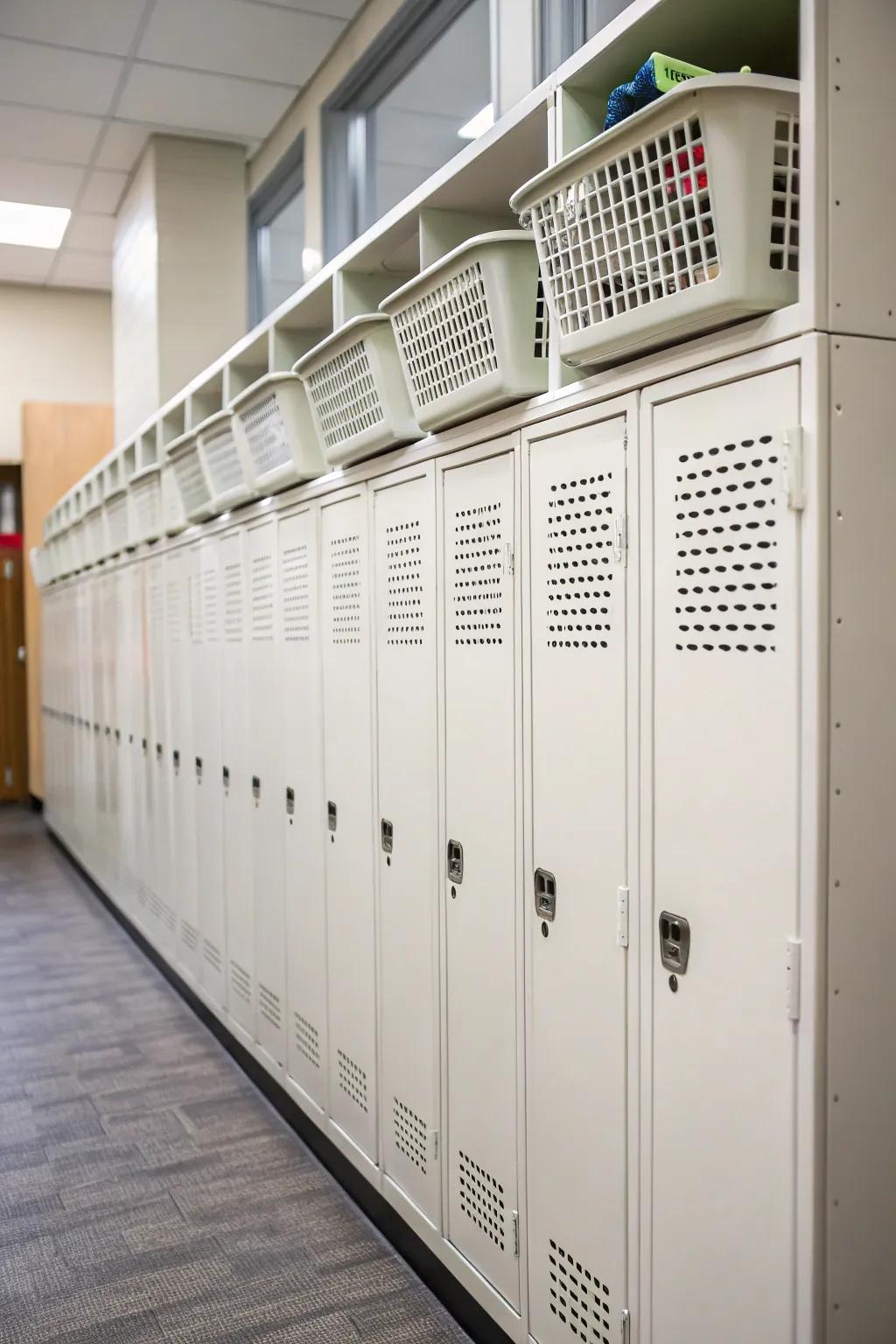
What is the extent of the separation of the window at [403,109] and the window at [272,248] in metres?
0.95

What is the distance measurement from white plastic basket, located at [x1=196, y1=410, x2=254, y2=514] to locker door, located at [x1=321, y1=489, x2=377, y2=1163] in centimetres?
63

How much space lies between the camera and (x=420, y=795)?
2.76 metres

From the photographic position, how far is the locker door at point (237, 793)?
162 inches

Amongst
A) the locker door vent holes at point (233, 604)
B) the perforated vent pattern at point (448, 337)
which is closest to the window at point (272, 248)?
the locker door vent holes at point (233, 604)

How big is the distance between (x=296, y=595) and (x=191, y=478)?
123 cm

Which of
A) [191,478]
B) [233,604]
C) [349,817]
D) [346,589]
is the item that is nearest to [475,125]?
[191,478]

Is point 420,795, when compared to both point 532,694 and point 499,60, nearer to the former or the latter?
point 532,694

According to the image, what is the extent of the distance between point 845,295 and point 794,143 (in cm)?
23

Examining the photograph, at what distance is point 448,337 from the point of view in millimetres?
2377

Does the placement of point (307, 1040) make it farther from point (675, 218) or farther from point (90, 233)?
point (90, 233)

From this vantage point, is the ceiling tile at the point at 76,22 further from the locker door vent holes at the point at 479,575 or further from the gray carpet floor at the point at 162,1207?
the gray carpet floor at the point at 162,1207

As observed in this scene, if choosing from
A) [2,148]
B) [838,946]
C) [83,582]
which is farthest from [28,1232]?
[2,148]

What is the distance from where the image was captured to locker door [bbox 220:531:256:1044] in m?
4.12

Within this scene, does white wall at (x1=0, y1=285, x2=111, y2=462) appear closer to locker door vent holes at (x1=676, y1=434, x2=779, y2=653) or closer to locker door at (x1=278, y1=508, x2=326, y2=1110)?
locker door at (x1=278, y1=508, x2=326, y2=1110)
